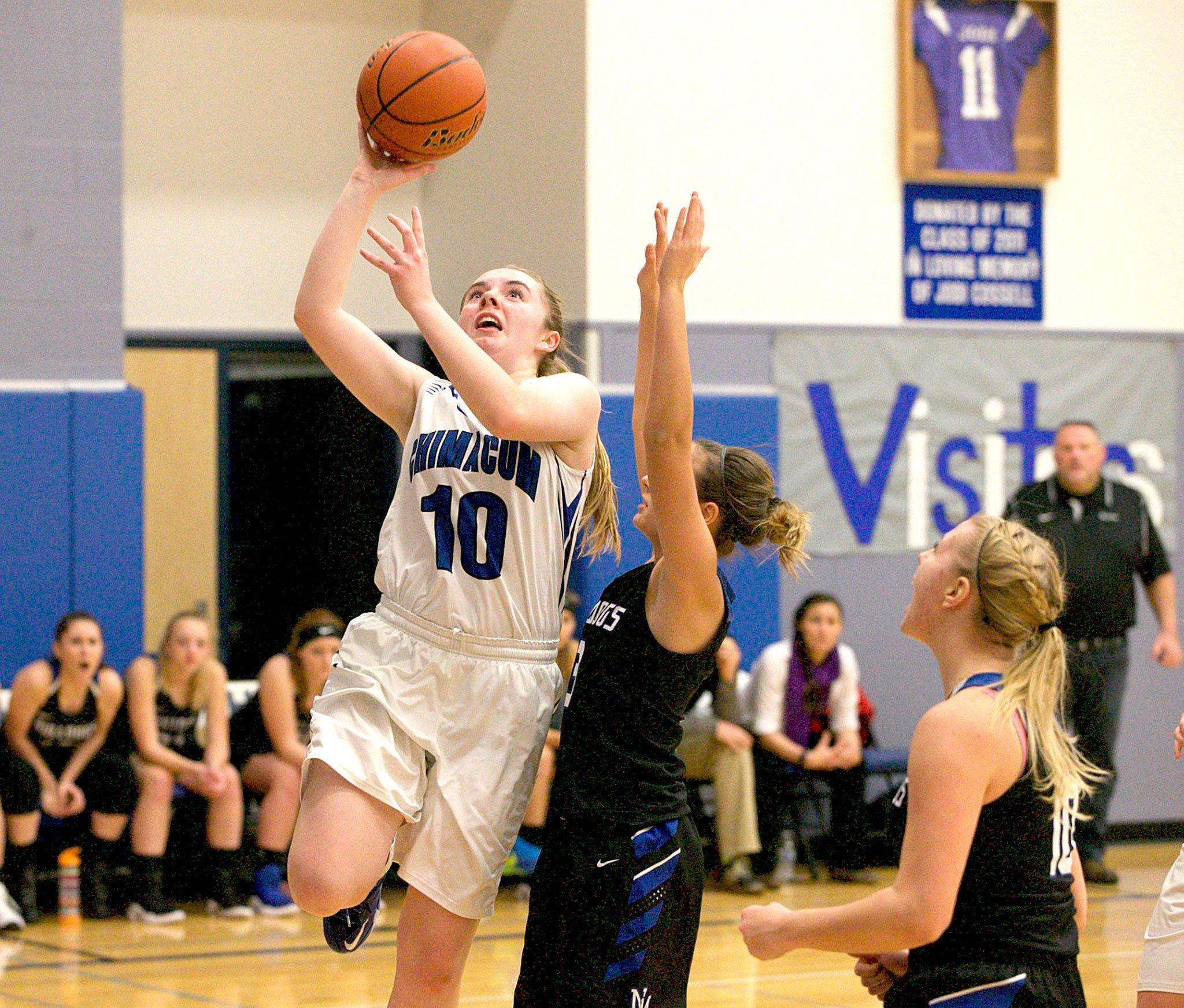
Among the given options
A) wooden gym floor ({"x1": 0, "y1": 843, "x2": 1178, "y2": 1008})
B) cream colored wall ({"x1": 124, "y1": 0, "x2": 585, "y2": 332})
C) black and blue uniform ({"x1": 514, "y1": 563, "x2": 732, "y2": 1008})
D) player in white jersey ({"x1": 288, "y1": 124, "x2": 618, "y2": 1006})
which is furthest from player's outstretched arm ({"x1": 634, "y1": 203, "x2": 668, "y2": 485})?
cream colored wall ({"x1": 124, "y1": 0, "x2": 585, "y2": 332})

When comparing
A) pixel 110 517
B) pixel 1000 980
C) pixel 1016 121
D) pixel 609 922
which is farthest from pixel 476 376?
pixel 1016 121

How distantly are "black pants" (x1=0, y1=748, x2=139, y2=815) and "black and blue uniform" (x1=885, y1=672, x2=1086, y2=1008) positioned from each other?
467 centimetres

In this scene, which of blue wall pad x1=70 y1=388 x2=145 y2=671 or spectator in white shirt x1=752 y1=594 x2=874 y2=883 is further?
spectator in white shirt x1=752 y1=594 x2=874 y2=883

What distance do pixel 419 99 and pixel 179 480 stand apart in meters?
6.06

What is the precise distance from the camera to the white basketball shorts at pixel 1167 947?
3.03 m

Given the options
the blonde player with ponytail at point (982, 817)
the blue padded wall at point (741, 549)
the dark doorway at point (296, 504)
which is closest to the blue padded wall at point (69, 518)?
the blue padded wall at point (741, 549)

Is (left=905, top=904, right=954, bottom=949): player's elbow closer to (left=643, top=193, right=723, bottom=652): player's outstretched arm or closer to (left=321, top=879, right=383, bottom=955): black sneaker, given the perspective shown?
(left=643, top=193, right=723, bottom=652): player's outstretched arm

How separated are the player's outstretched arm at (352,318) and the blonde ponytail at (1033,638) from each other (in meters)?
1.28

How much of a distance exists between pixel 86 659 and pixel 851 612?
3571mm

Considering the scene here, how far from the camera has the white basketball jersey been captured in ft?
10.4

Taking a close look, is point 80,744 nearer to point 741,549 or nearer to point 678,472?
point 741,549

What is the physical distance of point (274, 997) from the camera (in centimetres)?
511

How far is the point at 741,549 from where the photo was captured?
764 centimetres

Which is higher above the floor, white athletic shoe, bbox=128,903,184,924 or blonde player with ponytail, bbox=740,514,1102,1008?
blonde player with ponytail, bbox=740,514,1102,1008
